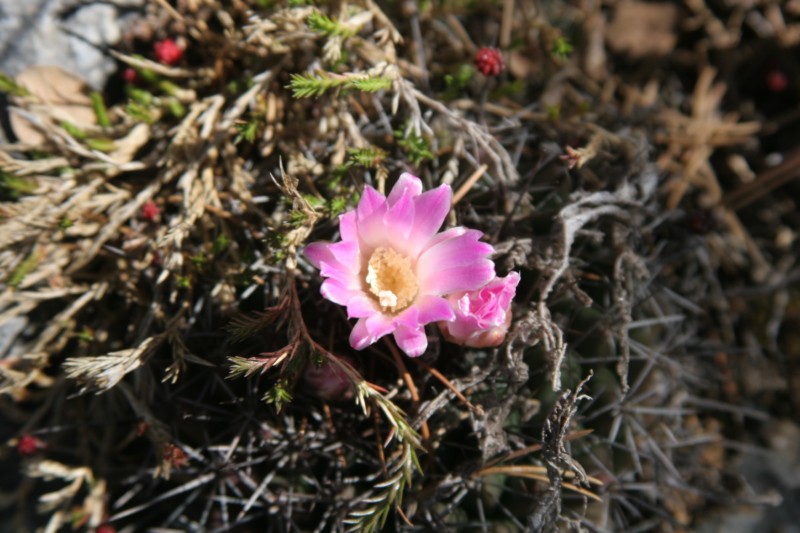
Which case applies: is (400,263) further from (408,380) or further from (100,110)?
(100,110)

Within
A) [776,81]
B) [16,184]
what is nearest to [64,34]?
[16,184]

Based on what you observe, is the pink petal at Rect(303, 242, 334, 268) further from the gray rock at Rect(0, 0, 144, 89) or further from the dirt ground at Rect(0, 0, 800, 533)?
the gray rock at Rect(0, 0, 144, 89)

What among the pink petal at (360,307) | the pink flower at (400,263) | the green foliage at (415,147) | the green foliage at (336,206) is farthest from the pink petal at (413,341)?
the green foliage at (415,147)

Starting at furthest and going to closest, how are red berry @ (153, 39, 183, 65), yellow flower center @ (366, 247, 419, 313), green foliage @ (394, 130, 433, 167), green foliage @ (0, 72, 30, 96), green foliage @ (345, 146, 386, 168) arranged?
red berry @ (153, 39, 183, 65), green foliage @ (0, 72, 30, 96), green foliage @ (394, 130, 433, 167), green foliage @ (345, 146, 386, 168), yellow flower center @ (366, 247, 419, 313)

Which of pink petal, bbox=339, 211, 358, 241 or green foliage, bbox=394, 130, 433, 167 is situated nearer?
pink petal, bbox=339, 211, 358, 241

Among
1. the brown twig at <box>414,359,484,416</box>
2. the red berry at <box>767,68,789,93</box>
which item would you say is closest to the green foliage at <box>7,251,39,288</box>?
the brown twig at <box>414,359,484,416</box>

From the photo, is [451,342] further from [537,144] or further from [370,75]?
[537,144]

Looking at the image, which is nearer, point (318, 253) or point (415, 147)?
point (318, 253)
